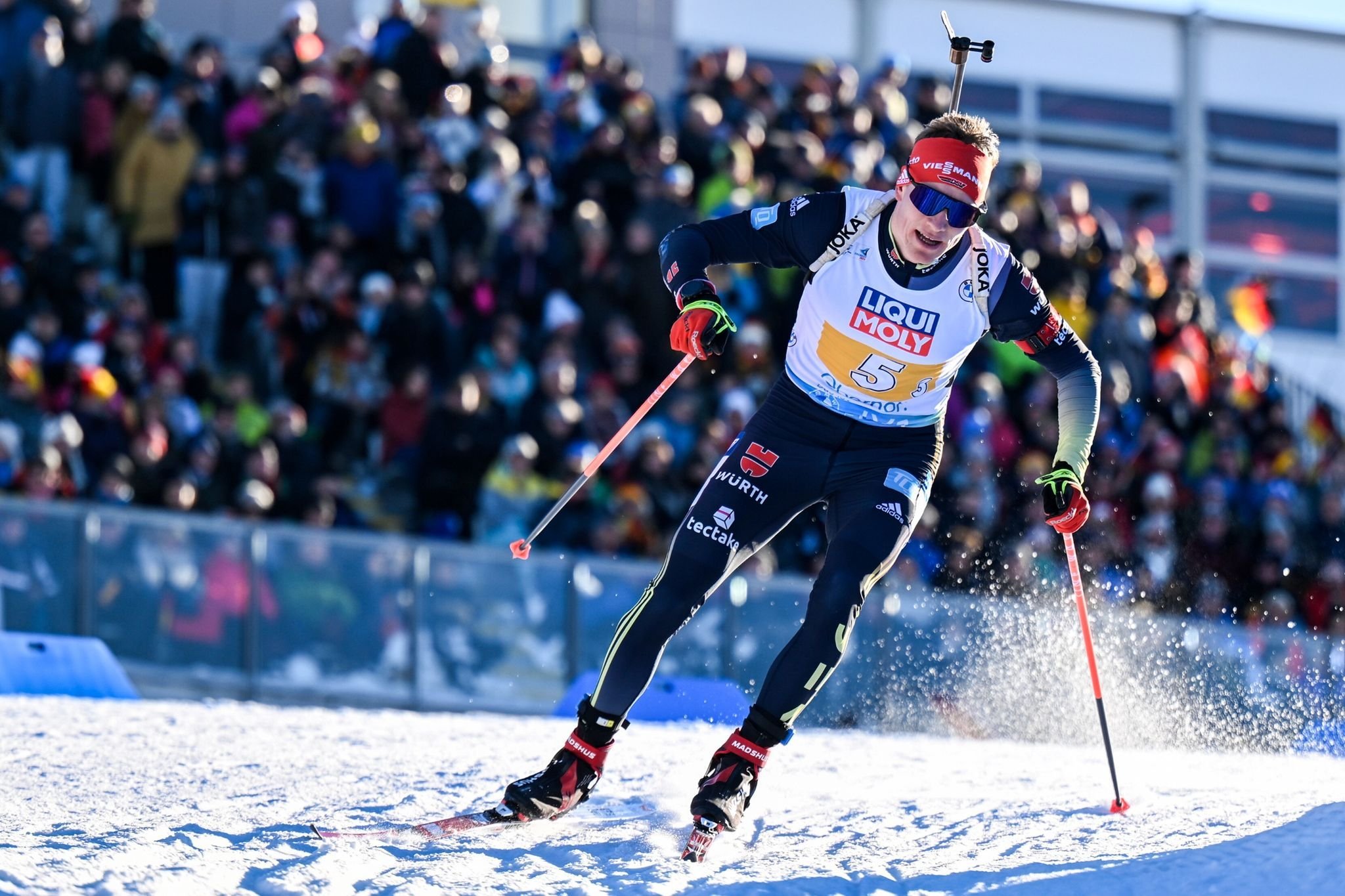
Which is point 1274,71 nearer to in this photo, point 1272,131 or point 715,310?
point 1272,131

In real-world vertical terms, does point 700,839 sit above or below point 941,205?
below

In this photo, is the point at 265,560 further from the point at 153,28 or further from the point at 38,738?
the point at 153,28

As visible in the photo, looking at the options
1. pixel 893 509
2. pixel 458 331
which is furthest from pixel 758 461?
pixel 458 331

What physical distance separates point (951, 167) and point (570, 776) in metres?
2.12

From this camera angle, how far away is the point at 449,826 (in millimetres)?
5809

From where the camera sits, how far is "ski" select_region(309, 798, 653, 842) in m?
5.66

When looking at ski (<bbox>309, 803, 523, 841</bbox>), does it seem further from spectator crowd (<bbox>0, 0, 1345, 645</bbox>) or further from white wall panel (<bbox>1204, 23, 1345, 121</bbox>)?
white wall panel (<bbox>1204, 23, 1345, 121</bbox>)

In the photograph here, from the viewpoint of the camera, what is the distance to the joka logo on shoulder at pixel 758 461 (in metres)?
6.17

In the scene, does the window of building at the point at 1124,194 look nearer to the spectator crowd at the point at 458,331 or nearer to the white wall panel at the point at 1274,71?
the white wall panel at the point at 1274,71

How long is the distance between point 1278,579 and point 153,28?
7.80m

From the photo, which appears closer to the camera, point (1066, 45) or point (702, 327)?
point (702, 327)

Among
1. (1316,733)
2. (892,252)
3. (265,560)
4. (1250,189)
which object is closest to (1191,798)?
(892,252)

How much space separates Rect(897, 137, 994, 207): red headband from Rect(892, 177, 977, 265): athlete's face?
0.02 metres

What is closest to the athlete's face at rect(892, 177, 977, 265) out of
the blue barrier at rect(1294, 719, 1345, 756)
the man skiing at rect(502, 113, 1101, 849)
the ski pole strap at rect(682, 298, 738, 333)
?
the man skiing at rect(502, 113, 1101, 849)
